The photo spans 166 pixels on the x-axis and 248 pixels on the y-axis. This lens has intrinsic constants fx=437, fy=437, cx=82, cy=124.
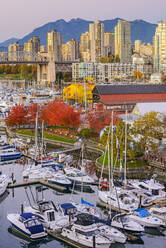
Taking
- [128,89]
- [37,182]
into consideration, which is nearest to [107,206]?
[37,182]

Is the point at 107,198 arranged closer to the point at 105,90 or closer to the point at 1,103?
the point at 105,90

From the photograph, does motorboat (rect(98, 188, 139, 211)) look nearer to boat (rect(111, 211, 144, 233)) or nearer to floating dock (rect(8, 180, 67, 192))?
boat (rect(111, 211, 144, 233))

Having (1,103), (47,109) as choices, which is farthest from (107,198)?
(1,103)

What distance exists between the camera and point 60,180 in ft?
92.8

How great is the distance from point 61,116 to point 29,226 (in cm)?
2704

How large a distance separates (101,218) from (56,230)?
2.59 meters

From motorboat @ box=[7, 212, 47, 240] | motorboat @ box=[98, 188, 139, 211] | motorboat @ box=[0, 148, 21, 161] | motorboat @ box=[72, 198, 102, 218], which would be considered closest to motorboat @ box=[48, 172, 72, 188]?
motorboat @ box=[98, 188, 139, 211]

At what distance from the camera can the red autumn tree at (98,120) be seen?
43.0m

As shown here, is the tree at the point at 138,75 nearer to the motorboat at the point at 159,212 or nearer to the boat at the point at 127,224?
the motorboat at the point at 159,212

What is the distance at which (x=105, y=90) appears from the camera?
62.4 meters

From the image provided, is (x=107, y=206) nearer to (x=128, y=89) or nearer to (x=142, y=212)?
(x=142, y=212)

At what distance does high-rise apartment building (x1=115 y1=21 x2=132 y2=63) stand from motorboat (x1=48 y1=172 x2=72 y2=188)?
132m

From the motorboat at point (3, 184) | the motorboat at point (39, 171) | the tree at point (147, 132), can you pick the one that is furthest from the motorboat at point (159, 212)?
the tree at point (147, 132)

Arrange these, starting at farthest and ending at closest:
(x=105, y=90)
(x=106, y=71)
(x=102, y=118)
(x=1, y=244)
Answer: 1. (x=106, y=71)
2. (x=105, y=90)
3. (x=102, y=118)
4. (x=1, y=244)
